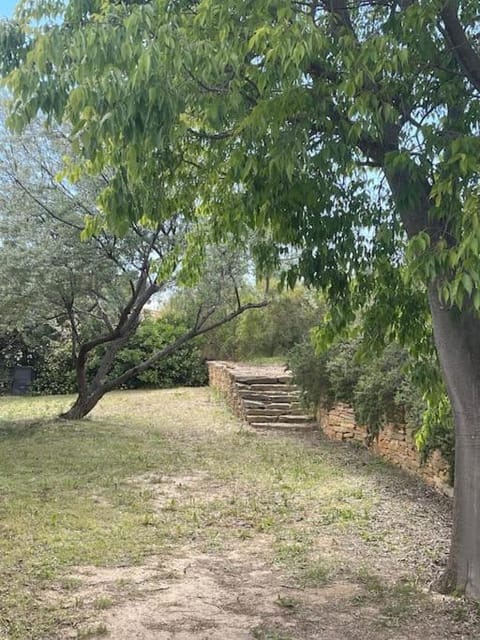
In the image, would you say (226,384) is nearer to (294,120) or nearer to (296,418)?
(296,418)

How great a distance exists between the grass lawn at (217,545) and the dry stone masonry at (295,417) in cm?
28

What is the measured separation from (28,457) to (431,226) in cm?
695

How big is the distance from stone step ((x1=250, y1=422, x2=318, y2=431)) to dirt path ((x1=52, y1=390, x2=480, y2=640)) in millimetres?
5166

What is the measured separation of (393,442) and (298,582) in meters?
4.37

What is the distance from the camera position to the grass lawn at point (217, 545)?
11.4 feet

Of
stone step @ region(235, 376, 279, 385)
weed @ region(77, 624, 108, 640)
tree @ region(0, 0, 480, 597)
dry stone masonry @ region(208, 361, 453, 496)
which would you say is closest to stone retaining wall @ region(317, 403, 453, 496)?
dry stone masonry @ region(208, 361, 453, 496)

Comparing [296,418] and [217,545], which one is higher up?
[296,418]

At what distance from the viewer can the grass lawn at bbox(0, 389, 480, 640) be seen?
11.4ft

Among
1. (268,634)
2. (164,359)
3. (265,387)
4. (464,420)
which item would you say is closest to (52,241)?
(265,387)

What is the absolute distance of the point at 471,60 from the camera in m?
3.36

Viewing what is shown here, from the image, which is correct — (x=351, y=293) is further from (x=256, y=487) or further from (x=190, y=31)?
(x=256, y=487)

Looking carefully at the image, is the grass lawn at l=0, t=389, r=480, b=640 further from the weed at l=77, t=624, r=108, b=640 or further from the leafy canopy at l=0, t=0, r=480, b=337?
the leafy canopy at l=0, t=0, r=480, b=337

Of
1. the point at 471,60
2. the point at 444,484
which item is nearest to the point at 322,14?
the point at 471,60

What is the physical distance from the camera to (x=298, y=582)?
4.11 metres
